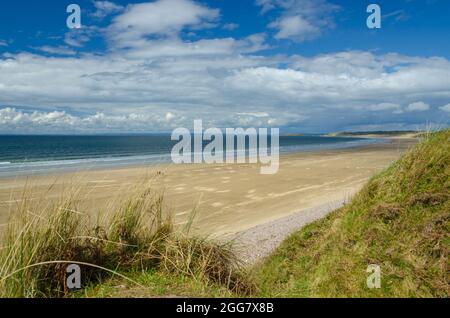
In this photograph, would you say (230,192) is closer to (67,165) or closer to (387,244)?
(387,244)

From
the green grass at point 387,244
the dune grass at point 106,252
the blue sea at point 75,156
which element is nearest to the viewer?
the dune grass at point 106,252

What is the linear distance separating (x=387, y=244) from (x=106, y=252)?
4.01 m

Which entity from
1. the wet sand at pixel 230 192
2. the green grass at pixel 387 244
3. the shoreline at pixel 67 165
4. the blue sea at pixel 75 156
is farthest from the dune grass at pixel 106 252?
the shoreline at pixel 67 165

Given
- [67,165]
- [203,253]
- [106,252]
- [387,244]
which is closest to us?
[106,252]

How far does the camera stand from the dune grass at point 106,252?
Answer: 4023 millimetres

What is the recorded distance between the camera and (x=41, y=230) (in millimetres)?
4227

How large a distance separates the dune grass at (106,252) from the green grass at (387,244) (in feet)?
3.05

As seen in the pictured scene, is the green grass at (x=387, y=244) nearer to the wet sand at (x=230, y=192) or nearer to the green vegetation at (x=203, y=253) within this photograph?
the green vegetation at (x=203, y=253)

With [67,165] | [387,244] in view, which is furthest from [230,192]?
[67,165]

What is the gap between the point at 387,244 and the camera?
5.72 metres

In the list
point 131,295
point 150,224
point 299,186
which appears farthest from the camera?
point 299,186
